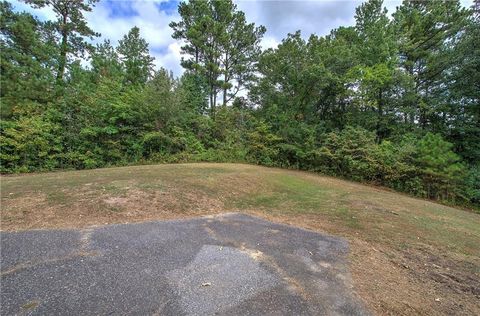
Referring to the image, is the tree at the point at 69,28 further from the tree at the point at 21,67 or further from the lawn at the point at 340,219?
the lawn at the point at 340,219

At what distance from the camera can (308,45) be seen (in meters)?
15.5

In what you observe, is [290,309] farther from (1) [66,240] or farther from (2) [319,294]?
(1) [66,240]

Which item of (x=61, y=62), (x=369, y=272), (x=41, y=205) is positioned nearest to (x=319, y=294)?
(x=369, y=272)

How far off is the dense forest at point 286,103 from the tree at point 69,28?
2.3 inches

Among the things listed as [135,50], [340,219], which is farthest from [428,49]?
[135,50]

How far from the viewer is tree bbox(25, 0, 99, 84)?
13686 mm

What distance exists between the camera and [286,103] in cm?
1602

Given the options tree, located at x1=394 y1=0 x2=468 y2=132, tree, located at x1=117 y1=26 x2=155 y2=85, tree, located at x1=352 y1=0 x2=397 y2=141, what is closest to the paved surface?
tree, located at x1=352 y1=0 x2=397 y2=141

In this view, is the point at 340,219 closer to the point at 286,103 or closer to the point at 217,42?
the point at 286,103

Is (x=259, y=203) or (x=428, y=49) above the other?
(x=428, y=49)

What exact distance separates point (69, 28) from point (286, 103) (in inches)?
562

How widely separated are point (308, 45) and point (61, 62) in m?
15.3

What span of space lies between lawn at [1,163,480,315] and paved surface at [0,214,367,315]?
39 centimetres

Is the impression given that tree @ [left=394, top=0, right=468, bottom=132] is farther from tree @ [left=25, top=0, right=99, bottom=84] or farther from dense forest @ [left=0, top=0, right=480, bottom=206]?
tree @ [left=25, top=0, right=99, bottom=84]
